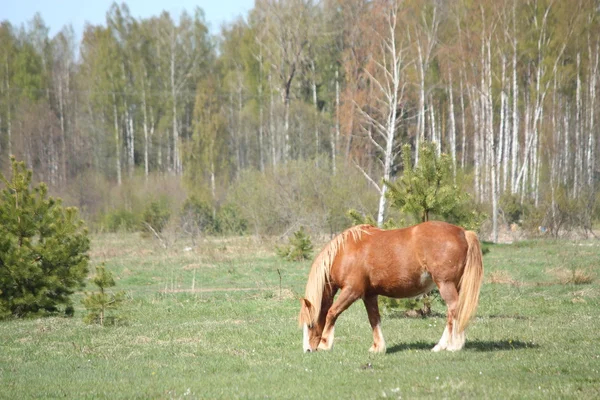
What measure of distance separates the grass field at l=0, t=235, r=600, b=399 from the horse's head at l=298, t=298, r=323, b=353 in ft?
1.00

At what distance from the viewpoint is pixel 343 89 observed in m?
54.7

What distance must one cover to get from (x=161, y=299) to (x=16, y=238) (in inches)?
171

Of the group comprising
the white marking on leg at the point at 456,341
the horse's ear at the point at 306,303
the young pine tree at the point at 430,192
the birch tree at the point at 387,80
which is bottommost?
the white marking on leg at the point at 456,341

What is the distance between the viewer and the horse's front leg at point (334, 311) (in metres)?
9.97

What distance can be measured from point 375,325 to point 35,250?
8346 mm

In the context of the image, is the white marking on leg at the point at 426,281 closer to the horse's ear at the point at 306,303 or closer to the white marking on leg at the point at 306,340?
the horse's ear at the point at 306,303

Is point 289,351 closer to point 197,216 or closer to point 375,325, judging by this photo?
point 375,325

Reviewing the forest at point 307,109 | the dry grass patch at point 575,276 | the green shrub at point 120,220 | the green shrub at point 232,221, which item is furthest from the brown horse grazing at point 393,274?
the green shrub at point 120,220

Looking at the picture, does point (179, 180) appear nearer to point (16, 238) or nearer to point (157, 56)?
point (157, 56)

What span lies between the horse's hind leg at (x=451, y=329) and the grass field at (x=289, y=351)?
0.92 ft

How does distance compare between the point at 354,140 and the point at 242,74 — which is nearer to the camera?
the point at 354,140

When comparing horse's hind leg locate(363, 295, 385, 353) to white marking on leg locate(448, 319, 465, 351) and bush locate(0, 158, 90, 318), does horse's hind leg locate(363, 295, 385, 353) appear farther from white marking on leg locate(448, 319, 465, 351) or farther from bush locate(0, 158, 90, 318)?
bush locate(0, 158, 90, 318)

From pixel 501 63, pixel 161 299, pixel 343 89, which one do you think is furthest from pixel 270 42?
pixel 161 299

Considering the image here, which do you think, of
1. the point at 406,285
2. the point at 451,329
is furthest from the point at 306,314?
the point at 451,329
